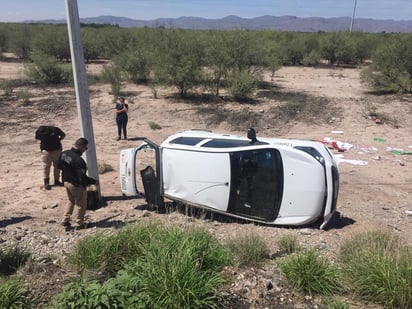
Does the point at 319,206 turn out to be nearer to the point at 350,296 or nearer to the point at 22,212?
the point at 350,296

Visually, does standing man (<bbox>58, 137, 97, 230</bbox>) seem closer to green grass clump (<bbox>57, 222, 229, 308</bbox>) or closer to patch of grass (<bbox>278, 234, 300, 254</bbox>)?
green grass clump (<bbox>57, 222, 229, 308</bbox>)

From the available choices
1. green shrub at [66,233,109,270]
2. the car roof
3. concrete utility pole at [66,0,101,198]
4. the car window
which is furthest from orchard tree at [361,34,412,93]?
green shrub at [66,233,109,270]

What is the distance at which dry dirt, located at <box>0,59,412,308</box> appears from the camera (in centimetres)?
713

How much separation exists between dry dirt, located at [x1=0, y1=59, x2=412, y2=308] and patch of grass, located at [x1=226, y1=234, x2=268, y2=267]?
1.33ft

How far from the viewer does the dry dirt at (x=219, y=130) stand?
7.13 m

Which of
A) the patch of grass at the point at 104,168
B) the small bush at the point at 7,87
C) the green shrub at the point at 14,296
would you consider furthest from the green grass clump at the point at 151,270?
the small bush at the point at 7,87

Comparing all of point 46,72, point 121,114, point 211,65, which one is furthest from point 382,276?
point 46,72

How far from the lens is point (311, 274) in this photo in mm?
4398

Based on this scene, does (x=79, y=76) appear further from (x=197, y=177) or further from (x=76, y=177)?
(x=197, y=177)

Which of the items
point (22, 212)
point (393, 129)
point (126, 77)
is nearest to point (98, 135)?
point (22, 212)

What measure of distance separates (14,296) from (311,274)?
3.01 metres

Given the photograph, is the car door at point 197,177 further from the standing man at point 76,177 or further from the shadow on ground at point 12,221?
the shadow on ground at point 12,221

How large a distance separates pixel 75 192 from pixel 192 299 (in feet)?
13.5

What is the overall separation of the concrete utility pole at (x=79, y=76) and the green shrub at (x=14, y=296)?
14.4 feet
